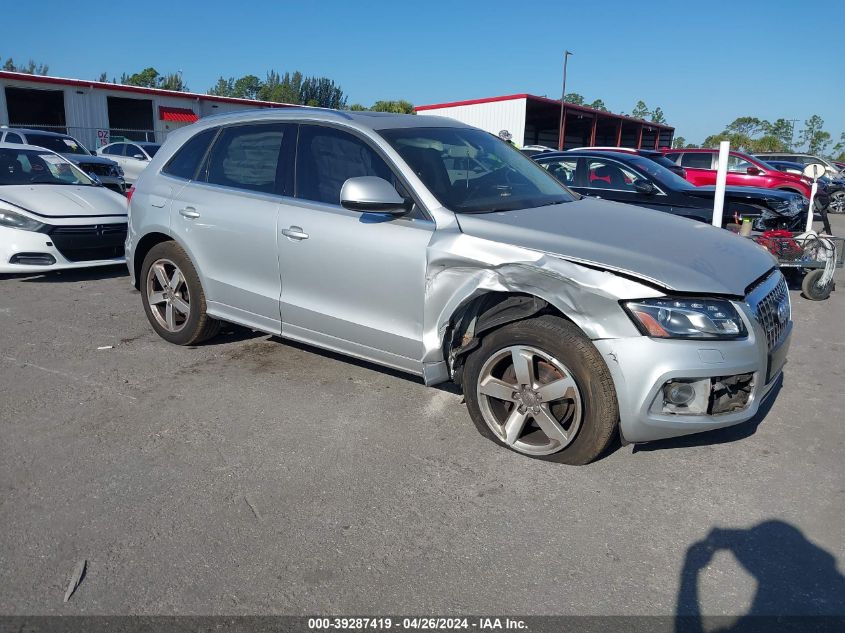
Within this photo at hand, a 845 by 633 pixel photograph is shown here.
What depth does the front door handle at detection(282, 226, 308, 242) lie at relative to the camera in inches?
170

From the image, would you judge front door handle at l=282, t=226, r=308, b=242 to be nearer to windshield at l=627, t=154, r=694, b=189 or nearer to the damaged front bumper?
the damaged front bumper

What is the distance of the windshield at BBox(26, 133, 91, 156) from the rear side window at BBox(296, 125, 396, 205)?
1379 cm

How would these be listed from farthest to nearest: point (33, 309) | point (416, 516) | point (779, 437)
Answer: point (33, 309)
point (779, 437)
point (416, 516)

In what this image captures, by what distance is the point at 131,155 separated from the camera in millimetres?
20062

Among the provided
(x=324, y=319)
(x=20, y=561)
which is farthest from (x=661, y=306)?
(x=20, y=561)

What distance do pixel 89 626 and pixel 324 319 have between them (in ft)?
7.41

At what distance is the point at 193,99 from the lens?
3756 centimetres

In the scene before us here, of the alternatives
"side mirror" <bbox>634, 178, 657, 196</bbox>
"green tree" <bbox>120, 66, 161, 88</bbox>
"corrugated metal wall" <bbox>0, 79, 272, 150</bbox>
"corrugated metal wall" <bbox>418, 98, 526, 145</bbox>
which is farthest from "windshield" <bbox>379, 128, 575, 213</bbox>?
"green tree" <bbox>120, 66, 161, 88</bbox>

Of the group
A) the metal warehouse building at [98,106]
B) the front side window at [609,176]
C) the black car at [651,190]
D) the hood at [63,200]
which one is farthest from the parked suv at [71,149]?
the metal warehouse building at [98,106]

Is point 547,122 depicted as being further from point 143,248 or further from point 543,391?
point 543,391

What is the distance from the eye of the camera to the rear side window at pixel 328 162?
4.23 meters

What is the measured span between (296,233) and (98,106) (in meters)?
34.4

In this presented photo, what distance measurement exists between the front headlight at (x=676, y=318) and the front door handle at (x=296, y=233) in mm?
2062

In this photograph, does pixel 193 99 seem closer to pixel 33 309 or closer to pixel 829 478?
pixel 33 309
